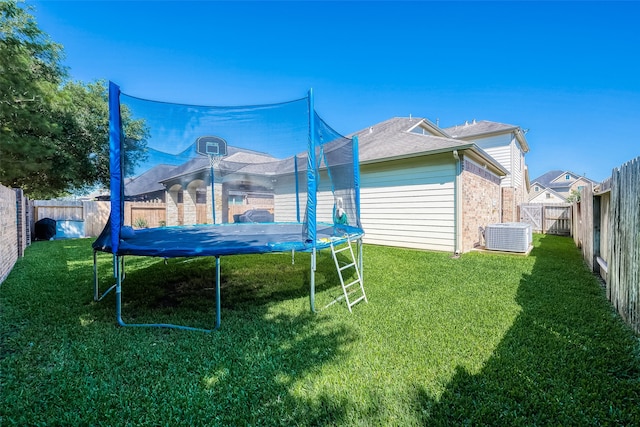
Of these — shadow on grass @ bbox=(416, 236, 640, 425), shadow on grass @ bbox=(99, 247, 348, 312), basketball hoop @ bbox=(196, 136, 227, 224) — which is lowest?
shadow on grass @ bbox=(99, 247, 348, 312)

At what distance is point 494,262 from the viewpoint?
20.7ft

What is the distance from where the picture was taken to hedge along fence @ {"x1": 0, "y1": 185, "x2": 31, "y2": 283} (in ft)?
16.1

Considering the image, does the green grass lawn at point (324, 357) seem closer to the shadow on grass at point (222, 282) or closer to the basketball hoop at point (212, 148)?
the shadow on grass at point (222, 282)

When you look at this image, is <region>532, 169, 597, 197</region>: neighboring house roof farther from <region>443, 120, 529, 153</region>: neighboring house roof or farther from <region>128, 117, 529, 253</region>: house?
<region>128, 117, 529, 253</region>: house

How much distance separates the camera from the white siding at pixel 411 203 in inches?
290

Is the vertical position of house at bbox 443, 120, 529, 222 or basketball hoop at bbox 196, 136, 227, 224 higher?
house at bbox 443, 120, 529, 222

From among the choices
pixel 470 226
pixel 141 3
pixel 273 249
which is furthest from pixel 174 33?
pixel 470 226

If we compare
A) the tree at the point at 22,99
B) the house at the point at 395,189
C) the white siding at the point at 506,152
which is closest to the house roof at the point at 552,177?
the white siding at the point at 506,152

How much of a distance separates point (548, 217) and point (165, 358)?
1571 centimetres

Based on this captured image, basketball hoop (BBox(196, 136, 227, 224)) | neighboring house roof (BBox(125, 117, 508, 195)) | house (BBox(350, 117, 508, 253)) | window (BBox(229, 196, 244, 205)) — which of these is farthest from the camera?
house (BBox(350, 117, 508, 253))

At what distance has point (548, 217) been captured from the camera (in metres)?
12.8

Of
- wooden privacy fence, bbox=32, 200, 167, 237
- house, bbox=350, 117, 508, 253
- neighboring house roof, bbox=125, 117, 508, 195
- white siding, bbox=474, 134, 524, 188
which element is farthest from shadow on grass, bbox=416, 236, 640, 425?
wooden privacy fence, bbox=32, 200, 167, 237

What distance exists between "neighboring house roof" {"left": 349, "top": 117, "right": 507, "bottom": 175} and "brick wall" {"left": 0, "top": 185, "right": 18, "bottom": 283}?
7975mm

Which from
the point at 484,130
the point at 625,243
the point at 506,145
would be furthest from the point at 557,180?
the point at 625,243
